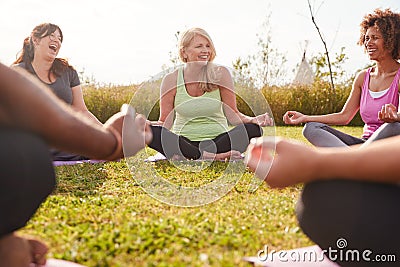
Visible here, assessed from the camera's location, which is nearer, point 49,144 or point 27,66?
point 49,144

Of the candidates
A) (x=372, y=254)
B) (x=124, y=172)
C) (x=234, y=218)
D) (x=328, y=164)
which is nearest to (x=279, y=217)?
(x=234, y=218)

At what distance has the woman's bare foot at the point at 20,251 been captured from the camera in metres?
1.45

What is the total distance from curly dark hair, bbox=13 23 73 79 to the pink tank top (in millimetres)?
3050

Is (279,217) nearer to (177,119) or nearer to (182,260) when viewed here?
(182,260)

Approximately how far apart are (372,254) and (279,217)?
1112 mm

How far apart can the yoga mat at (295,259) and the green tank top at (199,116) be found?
289cm

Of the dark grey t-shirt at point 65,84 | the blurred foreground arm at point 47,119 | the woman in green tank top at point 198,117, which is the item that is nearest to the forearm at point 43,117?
the blurred foreground arm at point 47,119

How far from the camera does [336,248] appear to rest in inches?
59.2

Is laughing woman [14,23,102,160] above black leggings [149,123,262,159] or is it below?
above

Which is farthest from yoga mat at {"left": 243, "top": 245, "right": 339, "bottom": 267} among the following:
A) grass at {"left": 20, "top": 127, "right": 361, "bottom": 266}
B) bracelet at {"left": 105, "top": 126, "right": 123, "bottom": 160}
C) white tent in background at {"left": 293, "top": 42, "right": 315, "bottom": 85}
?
white tent in background at {"left": 293, "top": 42, "right": 315, "bottom": 85}

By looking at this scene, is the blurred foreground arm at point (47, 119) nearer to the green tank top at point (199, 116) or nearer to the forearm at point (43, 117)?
the forearm at point (43, 117)

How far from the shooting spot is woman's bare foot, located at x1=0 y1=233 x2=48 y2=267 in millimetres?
1449

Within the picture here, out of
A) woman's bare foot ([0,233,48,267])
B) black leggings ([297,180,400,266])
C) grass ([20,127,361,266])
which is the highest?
black leggings ([297,180,400,266])

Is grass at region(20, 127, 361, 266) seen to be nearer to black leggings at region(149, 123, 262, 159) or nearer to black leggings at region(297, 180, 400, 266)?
black leggings at region(297, 180, 400, 266)
